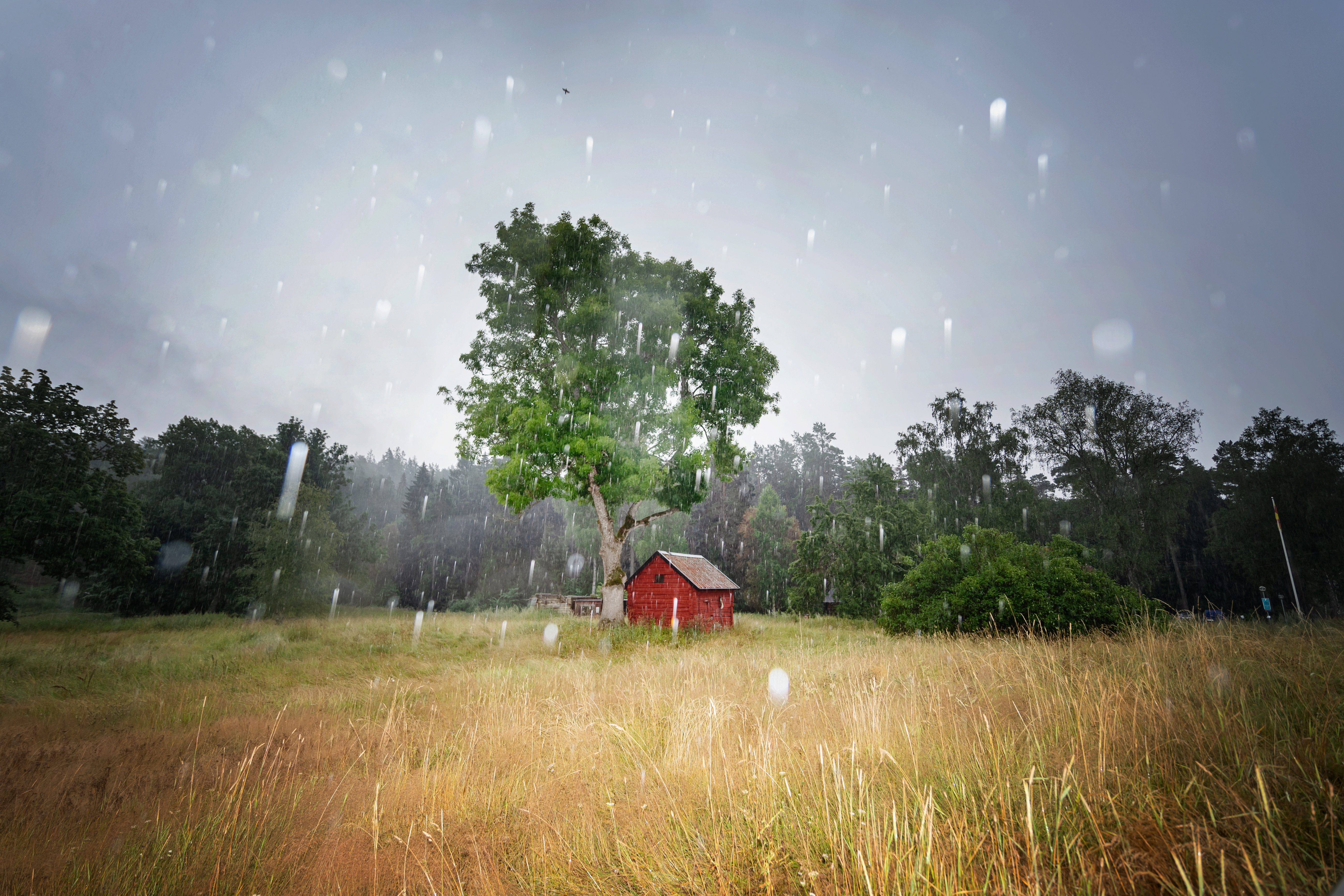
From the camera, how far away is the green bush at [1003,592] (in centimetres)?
1257

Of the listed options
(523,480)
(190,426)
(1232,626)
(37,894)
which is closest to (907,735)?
(37,894)

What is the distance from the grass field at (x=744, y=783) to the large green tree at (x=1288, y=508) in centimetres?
3476

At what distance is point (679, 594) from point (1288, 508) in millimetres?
36427

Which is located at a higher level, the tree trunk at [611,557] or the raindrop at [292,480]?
the raindrop at [292,480]

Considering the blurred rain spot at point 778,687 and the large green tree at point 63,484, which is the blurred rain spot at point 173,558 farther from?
the blurred rain spot at point 778,687

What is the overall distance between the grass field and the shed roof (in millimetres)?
16173

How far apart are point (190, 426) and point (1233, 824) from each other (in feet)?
181

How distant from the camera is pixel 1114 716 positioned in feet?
11.2

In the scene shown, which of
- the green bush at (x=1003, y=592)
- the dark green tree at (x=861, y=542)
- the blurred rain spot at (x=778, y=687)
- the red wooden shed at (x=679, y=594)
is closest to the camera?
the blurred rain spot at (x=778, y=687)

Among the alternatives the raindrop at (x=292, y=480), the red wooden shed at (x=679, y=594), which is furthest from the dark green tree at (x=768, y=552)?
the raindrop at (x=292, y=480)

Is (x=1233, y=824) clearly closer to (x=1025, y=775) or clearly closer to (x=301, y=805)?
(x=1025, y=775)

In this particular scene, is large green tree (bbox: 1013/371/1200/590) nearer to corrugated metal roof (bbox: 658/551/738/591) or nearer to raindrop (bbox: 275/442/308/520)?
corrugated metal roof (bbox: 658/551/738/591)

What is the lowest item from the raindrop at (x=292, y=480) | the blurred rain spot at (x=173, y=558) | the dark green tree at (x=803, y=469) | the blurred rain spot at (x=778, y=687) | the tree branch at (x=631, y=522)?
the blurred rain spot at (x=778, y=687)

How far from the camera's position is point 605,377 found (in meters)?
18.2
